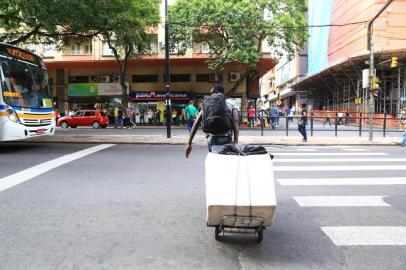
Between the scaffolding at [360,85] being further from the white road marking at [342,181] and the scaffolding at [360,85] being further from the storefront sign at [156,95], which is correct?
the white road marking at [342,181]

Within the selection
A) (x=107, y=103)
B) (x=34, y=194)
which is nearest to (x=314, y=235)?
(x=34, y=194)

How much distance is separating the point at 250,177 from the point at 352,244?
1401mm

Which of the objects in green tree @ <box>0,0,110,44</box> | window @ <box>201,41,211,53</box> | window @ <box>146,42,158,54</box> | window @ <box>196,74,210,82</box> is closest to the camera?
green tree @ <box>0,0,110,44</box>

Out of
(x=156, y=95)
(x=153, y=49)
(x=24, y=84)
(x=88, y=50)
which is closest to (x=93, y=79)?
(x=88, y=50)

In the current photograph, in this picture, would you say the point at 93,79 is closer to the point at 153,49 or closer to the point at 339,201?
the point at 153,49

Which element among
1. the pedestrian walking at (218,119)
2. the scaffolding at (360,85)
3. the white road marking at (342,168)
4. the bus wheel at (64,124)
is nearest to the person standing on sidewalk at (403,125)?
the scaffolding at (360,85)

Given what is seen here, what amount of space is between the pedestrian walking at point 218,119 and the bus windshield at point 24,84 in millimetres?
9035

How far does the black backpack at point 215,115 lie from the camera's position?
5465 millimetres

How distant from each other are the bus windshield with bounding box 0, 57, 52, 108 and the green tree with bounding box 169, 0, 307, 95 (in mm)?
16927

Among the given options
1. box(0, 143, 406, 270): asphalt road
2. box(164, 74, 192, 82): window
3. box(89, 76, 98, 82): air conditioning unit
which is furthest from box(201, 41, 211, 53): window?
box(0, 143, 406, 270): asphalt road

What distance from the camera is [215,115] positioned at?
215 inches

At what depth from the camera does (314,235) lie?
5109 mm

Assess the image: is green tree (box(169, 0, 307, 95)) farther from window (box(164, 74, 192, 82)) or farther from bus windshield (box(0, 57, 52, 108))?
bus windshield (box(0, 57, 52, 108))

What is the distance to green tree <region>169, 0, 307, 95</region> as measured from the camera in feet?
99.6
